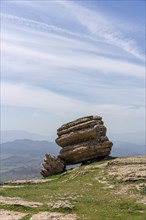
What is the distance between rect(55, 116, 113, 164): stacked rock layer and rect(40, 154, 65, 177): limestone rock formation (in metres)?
2.22

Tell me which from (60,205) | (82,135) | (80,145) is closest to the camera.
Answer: (60,205)

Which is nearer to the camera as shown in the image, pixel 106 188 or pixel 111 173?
pixel 106 188

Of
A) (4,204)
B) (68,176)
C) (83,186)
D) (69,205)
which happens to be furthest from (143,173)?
(4,204)

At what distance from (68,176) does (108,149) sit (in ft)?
43.0

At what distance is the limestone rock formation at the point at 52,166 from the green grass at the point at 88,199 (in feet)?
39.4

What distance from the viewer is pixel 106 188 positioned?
43969 millimetres

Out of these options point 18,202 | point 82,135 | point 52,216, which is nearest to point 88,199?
point 18,202

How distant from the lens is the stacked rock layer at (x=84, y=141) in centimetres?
6544

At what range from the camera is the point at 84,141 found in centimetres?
6738

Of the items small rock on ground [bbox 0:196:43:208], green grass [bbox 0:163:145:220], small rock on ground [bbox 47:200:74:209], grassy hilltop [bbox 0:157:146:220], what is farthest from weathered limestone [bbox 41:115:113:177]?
small rock on ground [bbox 47:200:74:209]

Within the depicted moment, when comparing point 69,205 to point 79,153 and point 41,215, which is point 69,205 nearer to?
point 41,215

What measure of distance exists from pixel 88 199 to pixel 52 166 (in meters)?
29.8

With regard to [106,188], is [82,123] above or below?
above

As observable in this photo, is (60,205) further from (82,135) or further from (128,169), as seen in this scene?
(82,135)
